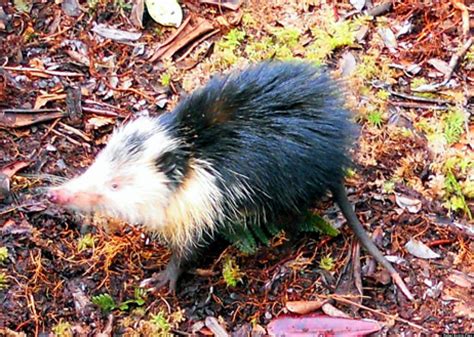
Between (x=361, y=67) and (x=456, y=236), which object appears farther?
(x=361, y=67)

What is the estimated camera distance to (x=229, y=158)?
4074 millimetres

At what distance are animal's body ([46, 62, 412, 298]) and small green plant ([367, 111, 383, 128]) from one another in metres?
0.97

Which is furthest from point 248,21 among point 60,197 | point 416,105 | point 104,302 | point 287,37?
point 104,302

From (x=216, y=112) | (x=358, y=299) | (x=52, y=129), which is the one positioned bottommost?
(x=358, y=299)

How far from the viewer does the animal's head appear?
4.14 m

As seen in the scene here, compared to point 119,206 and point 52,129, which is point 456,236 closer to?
point 119,206

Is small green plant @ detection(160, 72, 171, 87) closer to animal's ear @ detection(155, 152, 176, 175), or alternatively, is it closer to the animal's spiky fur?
the animal's spiky fur

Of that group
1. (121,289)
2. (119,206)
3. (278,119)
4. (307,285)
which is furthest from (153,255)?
(278,119)

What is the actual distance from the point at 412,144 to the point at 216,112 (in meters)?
1.54

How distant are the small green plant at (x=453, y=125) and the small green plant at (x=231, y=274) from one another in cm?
164

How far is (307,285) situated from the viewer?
4.42 metres

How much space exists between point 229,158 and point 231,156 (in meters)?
0.02

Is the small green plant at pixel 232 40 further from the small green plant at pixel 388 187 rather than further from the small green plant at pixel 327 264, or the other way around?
the small green plant at pixel 327 264

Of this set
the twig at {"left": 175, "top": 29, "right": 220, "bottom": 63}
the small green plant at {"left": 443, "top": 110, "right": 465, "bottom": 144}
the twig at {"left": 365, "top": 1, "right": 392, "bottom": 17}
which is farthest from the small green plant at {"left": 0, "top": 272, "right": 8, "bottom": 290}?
the twig at {"left": 365, "top": 1, "right": 392, "bottom": 17}
